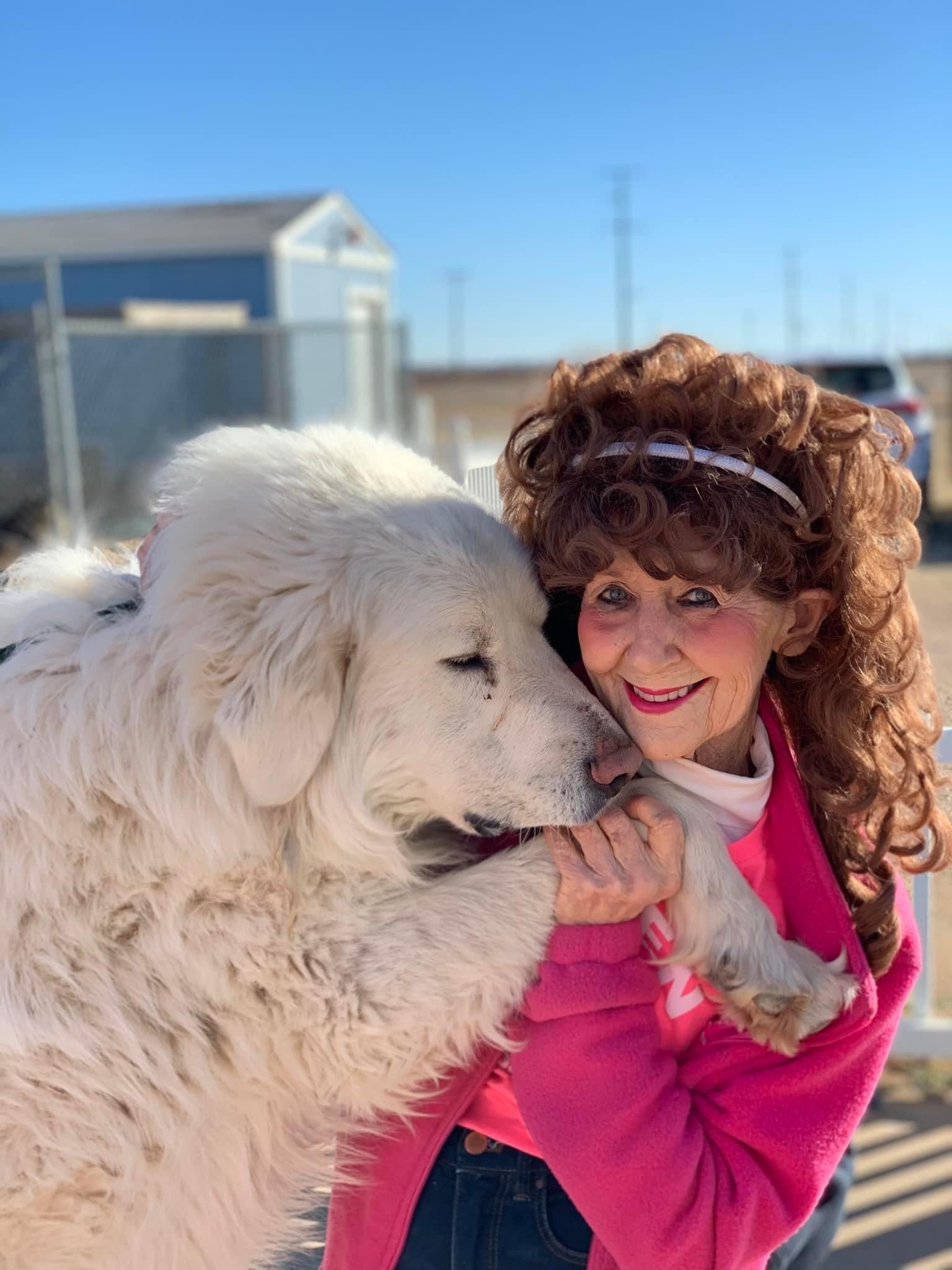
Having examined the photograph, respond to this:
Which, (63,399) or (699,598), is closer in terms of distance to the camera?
(699,598)

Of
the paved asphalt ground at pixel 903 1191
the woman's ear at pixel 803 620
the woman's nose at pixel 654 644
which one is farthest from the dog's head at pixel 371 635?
the paved asphalt ground at pixel 903 1191

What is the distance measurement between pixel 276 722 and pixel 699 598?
784 millimetres

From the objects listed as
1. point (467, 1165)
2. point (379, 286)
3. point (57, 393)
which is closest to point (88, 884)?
point (467, 1165)

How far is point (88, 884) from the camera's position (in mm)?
2057

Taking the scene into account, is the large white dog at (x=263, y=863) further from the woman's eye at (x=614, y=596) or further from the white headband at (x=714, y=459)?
the white headband at (x=714, y=459)

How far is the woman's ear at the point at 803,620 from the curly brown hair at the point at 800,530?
0.06 feet

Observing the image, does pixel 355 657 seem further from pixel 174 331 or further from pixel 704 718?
pixel 174 331

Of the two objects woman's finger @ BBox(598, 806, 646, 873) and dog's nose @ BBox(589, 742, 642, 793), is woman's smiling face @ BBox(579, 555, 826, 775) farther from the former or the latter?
woman's finger @ BBox(598, 806, 646, 873)

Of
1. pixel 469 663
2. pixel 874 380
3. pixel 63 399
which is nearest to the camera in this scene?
pixel 469 663

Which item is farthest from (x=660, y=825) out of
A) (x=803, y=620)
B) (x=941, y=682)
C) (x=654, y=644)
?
(x=941, y=682)

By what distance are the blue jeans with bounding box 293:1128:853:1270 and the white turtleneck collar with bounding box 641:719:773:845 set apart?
71cm

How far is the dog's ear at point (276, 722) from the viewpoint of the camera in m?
2.02

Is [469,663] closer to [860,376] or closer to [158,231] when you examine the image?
[860,376]

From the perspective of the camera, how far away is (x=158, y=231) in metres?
22.9
